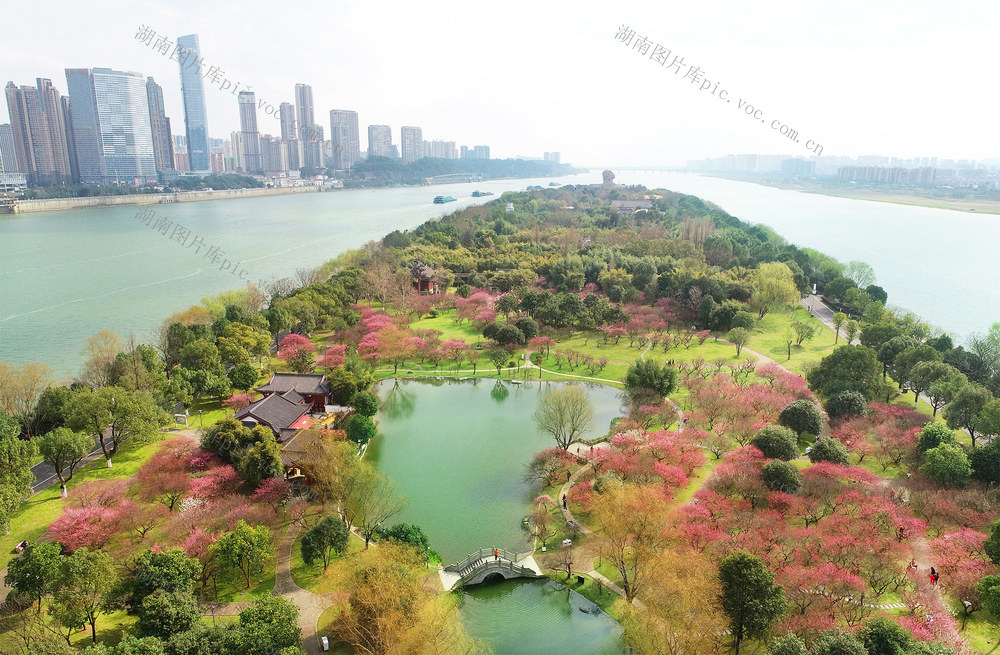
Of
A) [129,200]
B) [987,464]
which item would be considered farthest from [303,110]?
[987,464]

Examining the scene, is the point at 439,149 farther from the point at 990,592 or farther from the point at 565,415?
the point at 990,592

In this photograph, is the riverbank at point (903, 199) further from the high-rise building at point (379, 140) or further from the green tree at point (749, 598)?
the high-rise building at point (379, 140)

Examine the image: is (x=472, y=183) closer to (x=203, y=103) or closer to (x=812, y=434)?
(x=203, y=103)

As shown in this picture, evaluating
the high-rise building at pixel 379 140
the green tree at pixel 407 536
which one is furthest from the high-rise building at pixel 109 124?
the green tree at pixel 407 536

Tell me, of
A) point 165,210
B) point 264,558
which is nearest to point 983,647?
point 264,558

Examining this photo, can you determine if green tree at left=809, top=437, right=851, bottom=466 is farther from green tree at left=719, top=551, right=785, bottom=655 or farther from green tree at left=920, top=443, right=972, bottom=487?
green tree at left=719, top=551, right=785, bottom=655

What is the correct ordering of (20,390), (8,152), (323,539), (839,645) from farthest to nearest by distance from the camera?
(8,152), (20,390), (323,539), (839,645)

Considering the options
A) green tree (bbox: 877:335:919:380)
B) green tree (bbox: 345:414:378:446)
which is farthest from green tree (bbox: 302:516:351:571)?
green tree (bbox: 877:335:919:380)
